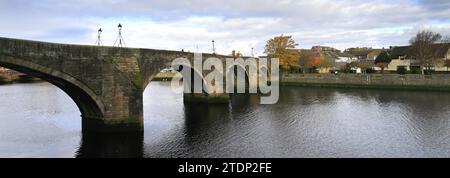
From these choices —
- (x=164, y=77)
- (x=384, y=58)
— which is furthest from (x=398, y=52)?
(x=164, y=77)

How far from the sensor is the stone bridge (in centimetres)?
2241

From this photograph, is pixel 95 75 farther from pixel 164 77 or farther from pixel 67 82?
pixel 164 77

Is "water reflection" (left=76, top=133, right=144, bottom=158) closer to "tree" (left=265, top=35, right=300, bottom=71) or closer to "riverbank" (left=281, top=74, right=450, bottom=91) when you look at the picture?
"riverbank" (left=281, top=74, right=450, bottom=91)

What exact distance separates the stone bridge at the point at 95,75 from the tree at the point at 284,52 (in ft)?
175

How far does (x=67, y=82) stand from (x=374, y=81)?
54129 millimetres

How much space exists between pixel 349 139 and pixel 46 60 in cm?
1970

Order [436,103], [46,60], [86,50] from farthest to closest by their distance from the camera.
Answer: [436,103], [86,50], [46,60]

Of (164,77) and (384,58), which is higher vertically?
(384,58)

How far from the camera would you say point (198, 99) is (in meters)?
46.2

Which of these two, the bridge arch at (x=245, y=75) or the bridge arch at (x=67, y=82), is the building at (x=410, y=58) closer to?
the bridge arch at (x=245, y=75)

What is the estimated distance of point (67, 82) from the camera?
24344 millimetres

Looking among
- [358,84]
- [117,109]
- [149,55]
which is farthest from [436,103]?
[117,109]
